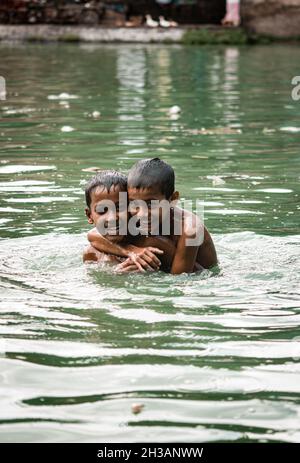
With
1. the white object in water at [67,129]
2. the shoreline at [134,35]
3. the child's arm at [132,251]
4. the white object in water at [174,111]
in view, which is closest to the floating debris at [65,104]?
the white object in water at [174,111]

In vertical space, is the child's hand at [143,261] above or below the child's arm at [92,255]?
above

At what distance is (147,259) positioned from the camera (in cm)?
627

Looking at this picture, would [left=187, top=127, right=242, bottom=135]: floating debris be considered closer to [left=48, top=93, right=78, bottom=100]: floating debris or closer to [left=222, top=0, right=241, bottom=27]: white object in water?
[left=48, top=93, right=78, bottom=100]: floating debris

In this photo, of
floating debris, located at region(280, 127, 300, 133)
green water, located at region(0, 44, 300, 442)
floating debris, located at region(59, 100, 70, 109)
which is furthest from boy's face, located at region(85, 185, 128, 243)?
floating debris, located at region(59, 100, 70, 109)

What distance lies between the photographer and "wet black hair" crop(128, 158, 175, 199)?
612 centimetres

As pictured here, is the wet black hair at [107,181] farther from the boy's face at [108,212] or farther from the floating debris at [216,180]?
the floating debris at [216,180]

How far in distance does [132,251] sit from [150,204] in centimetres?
37

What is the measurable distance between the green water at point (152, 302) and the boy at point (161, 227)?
0.13m

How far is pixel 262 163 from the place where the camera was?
10.4 meters

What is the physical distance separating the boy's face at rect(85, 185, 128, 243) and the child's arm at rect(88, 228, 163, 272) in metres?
0.06

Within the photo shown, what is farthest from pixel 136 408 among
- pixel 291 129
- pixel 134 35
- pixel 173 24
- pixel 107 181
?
pixel 173 24

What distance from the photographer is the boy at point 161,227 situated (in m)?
6.15

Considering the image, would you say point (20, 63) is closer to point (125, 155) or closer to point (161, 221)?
point (125, 155)

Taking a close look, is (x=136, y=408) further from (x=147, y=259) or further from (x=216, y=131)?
(x=216, y=131)
